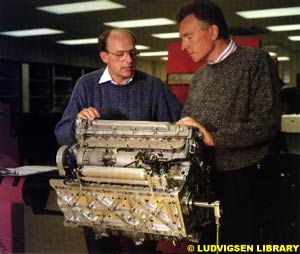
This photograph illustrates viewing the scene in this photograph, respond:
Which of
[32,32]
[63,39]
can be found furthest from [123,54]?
[63,39]

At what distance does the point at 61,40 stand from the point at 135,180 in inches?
330

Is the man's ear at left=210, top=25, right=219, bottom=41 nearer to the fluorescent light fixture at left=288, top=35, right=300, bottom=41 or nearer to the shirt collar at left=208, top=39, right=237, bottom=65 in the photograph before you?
the shirt collar at left=208, top=39, right=237, bottom=65

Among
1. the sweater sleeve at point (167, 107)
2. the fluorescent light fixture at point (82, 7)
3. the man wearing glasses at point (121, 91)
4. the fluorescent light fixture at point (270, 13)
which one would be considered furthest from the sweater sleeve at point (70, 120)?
the fluorescent light fixture at point (270, 13)

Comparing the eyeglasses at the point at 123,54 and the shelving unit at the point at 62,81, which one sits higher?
the eyeglasses at the point at 123,54

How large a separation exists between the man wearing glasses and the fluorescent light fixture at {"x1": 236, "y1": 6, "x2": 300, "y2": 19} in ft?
16.1

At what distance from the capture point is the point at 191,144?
1.26 meters

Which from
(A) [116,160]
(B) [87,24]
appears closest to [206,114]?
(A) [116,160]

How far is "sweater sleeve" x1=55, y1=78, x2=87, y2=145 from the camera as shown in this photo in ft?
5.08

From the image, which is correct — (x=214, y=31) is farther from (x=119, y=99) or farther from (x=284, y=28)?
(x=284, y=28)

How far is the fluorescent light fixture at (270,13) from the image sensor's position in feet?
20.2

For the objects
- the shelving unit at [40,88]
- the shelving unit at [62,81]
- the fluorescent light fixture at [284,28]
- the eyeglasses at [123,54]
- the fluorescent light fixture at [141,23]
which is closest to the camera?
the eyeglasses at [123,54]

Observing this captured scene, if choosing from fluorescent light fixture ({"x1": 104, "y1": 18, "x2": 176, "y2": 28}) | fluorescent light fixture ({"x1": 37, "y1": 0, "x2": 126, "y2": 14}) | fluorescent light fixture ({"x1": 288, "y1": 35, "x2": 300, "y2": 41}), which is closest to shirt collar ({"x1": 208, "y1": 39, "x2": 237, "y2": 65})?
fluorescent light fixture ({"x1": 37, "y1": 0, "x2": 126, "y2": 14})

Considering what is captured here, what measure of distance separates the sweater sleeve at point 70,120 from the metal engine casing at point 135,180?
0.34 ft

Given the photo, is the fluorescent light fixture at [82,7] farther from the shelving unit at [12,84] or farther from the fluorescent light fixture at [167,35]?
the shelving unit at [12,84]
